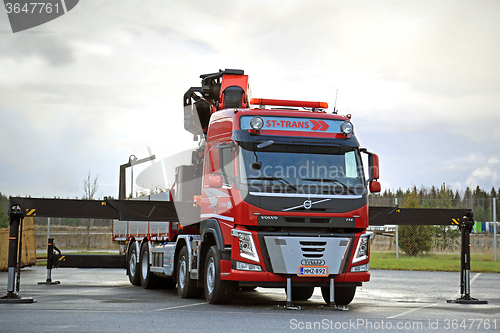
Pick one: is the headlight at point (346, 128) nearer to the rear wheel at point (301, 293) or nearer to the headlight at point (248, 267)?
the headlight at point (248, 267)

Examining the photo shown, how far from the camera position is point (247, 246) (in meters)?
10.2

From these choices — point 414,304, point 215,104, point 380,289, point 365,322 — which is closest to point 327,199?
point 365,322

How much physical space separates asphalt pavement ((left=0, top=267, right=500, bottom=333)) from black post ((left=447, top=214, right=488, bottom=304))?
0.36 meters

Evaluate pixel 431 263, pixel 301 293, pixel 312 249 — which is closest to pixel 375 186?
pixel 312 249

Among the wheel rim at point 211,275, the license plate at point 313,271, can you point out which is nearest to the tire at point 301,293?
the wheel rim at point 211,275

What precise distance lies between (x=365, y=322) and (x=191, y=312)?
8.95ft

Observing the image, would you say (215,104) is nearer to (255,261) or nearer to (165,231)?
(165,231)

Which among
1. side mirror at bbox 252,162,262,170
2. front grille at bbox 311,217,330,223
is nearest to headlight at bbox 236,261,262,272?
front grille at bbox 311,217,330,223

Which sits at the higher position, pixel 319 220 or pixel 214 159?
pixel 214 159

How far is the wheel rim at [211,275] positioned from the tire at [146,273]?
15.7 ft

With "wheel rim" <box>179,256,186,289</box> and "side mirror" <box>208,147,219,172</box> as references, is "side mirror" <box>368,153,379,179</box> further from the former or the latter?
"wheel rim" <box>179,256,186,289</box>

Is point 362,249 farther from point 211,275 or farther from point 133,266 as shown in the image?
point 133,266

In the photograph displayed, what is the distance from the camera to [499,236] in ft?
86.9

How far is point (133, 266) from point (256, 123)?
8.38 meters
